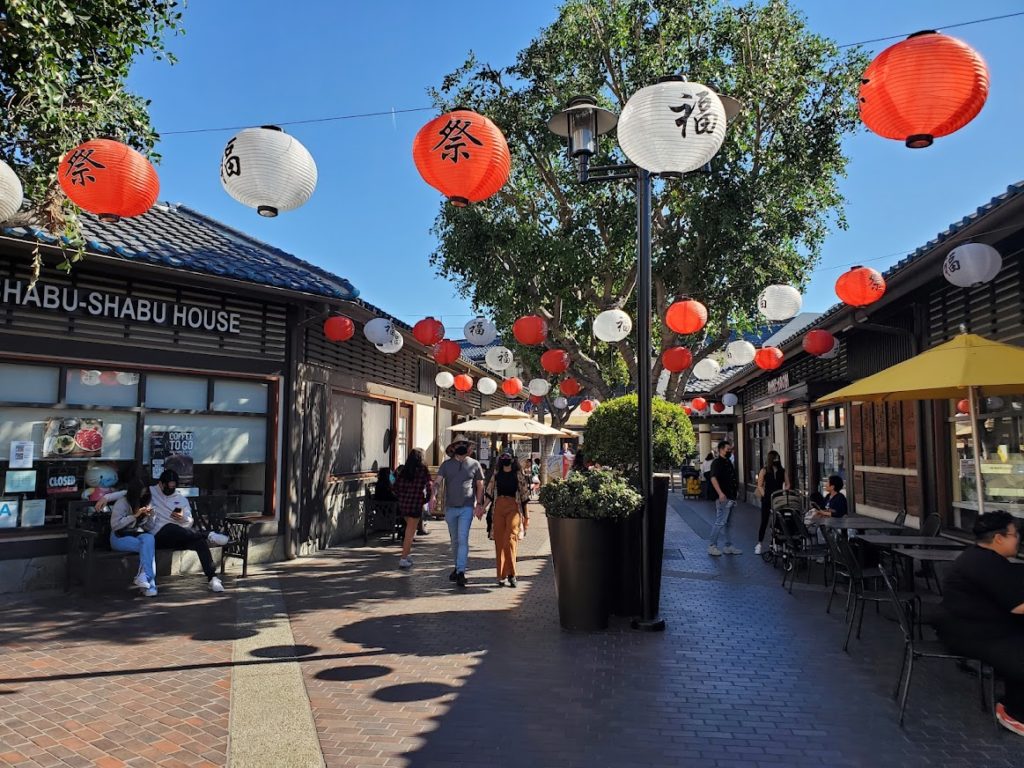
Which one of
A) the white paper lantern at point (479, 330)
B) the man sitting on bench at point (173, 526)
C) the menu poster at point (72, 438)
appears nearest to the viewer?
the man sitting on bench at point (173, 526)

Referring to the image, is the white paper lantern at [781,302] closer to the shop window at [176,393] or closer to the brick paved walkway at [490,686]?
the brick paved walkway at [490,686]

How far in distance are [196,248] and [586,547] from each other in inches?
258

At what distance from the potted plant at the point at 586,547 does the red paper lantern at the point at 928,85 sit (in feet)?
12.0

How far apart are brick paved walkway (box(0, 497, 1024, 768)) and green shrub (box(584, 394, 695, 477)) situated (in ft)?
6.98

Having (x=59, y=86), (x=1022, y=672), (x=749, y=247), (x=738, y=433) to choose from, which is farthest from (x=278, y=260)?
(x=738, y=433)

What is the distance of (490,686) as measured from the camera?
5043mm

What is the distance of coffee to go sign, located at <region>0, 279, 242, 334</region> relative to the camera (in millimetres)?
7938

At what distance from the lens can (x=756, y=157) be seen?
1105 centimetres

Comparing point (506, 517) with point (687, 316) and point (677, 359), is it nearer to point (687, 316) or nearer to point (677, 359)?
point (687, 316)

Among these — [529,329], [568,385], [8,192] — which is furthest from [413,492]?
[8,192]

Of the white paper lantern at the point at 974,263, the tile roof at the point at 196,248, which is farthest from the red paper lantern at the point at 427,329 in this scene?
the white paper lantern at the point at 974,263

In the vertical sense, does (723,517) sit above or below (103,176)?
below

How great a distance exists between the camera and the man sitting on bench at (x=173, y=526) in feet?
26.7

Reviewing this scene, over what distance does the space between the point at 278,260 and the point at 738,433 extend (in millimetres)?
19729
